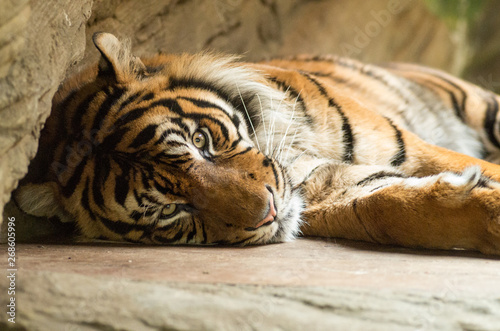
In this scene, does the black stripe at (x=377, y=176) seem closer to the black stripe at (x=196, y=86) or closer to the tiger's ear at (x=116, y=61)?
the black stripe at (x=196, y=86)

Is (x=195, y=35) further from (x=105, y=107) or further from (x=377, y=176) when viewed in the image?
(x=377, y=176)

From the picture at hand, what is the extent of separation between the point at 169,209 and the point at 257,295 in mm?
849

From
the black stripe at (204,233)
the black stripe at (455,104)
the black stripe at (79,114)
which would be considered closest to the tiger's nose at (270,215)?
the black stripe at (204,233)

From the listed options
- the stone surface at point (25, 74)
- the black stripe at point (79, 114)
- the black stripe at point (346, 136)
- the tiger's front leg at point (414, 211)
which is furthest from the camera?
the black stripe at point (346, 136)

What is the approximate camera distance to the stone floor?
1.29 meters

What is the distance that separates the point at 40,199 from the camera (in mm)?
2270

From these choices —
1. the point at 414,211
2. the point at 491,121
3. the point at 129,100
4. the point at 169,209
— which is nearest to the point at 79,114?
the point at 129,100

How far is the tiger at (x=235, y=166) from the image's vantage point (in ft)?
6.44

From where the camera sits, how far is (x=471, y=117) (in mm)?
3555

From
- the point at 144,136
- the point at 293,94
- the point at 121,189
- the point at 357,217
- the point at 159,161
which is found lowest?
the point at 357,217

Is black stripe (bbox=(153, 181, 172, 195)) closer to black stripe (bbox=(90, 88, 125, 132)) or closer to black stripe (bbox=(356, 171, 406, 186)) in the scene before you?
black stripe (bbox=(90, 88, 125, 132))

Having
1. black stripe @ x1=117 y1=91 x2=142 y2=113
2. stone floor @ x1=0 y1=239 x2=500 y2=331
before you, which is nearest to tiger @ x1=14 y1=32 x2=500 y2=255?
black stripe @ x1=117 y1=91 x2=142 y2=113

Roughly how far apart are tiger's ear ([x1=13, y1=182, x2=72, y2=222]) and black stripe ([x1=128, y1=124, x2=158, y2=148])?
18.9 inches

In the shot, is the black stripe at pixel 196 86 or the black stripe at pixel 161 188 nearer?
the black stripe at pixel 161 188
